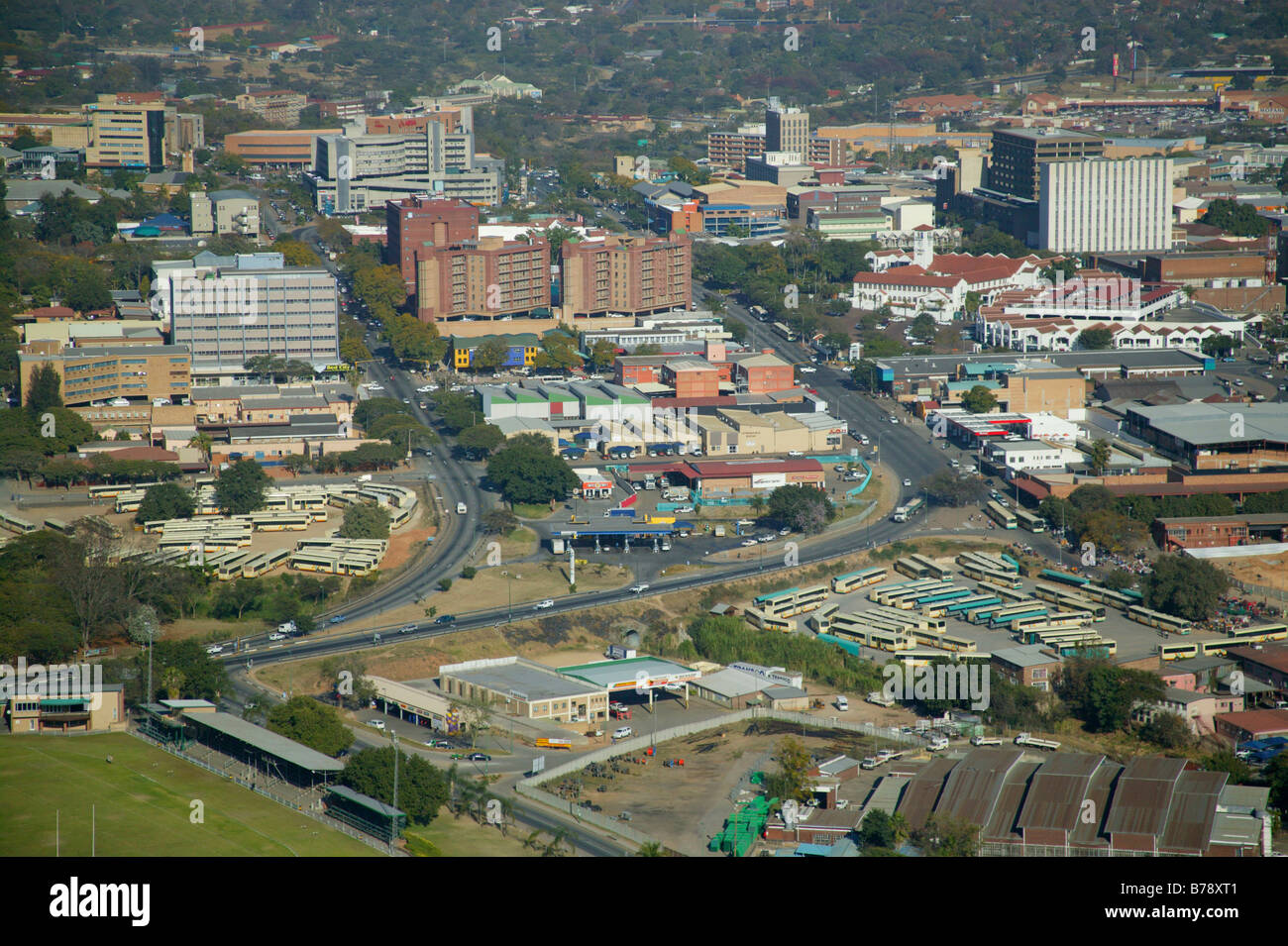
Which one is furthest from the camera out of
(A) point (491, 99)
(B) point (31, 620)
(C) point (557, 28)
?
(C) point (557, 28)

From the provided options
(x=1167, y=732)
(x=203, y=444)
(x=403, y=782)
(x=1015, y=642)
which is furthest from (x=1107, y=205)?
(x=403, y=782)

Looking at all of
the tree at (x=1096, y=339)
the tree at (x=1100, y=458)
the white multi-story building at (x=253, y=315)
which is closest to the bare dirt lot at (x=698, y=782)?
the tree at (x=1100, y=458)

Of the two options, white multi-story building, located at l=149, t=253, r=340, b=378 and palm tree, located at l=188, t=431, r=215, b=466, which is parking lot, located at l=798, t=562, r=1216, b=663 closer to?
palm tree, located at l=188, t=431, r=215, b=466

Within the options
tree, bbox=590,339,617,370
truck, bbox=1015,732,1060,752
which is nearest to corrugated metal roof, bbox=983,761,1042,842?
truck, bbox=1015,732,1060,752

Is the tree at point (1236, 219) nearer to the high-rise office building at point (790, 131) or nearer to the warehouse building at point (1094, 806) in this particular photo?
the high-rise office building at point (790, 131)

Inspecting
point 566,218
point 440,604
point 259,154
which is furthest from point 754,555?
point 259,154
